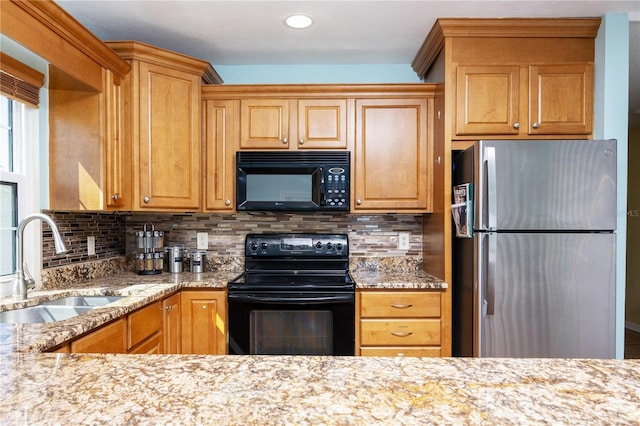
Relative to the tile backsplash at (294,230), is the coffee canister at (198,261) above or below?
below

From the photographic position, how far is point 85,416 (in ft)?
1.96

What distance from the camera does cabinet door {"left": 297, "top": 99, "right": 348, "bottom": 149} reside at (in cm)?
249

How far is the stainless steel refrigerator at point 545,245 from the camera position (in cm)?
190

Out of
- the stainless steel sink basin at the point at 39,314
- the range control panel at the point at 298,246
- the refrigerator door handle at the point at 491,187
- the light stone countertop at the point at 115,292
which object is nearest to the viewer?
the light stone countertop at the point at 115,292

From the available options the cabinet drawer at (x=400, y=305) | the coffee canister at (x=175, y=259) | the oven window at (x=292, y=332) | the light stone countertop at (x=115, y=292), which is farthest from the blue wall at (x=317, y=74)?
the oven window at (x=292, y=332)

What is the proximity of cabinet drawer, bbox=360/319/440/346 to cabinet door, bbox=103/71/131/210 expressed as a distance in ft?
5.28

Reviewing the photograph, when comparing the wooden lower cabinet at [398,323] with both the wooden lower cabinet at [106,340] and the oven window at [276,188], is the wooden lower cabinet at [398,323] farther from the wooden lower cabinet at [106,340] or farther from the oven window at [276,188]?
the wooden lower cabinet at [106,340]

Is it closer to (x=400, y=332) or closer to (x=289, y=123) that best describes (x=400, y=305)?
(x=400, y=332)

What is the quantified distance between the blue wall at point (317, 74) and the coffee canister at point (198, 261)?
4.31 feet

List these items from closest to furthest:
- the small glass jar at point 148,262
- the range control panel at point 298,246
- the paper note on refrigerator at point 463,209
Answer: the paper note on refrigerator at point 463,209
the small glass jar at point 148,262
the range control panel at point 298,246

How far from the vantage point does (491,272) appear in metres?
1.89

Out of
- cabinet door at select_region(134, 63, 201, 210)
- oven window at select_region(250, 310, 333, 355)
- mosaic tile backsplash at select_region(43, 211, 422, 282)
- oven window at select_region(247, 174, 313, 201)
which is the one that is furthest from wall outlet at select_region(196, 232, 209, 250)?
oven window at select_region(250, 310, 333, 355)

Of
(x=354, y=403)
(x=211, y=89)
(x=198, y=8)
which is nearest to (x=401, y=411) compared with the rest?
(x=354, y=403)

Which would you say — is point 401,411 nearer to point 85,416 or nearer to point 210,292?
point 85,416
